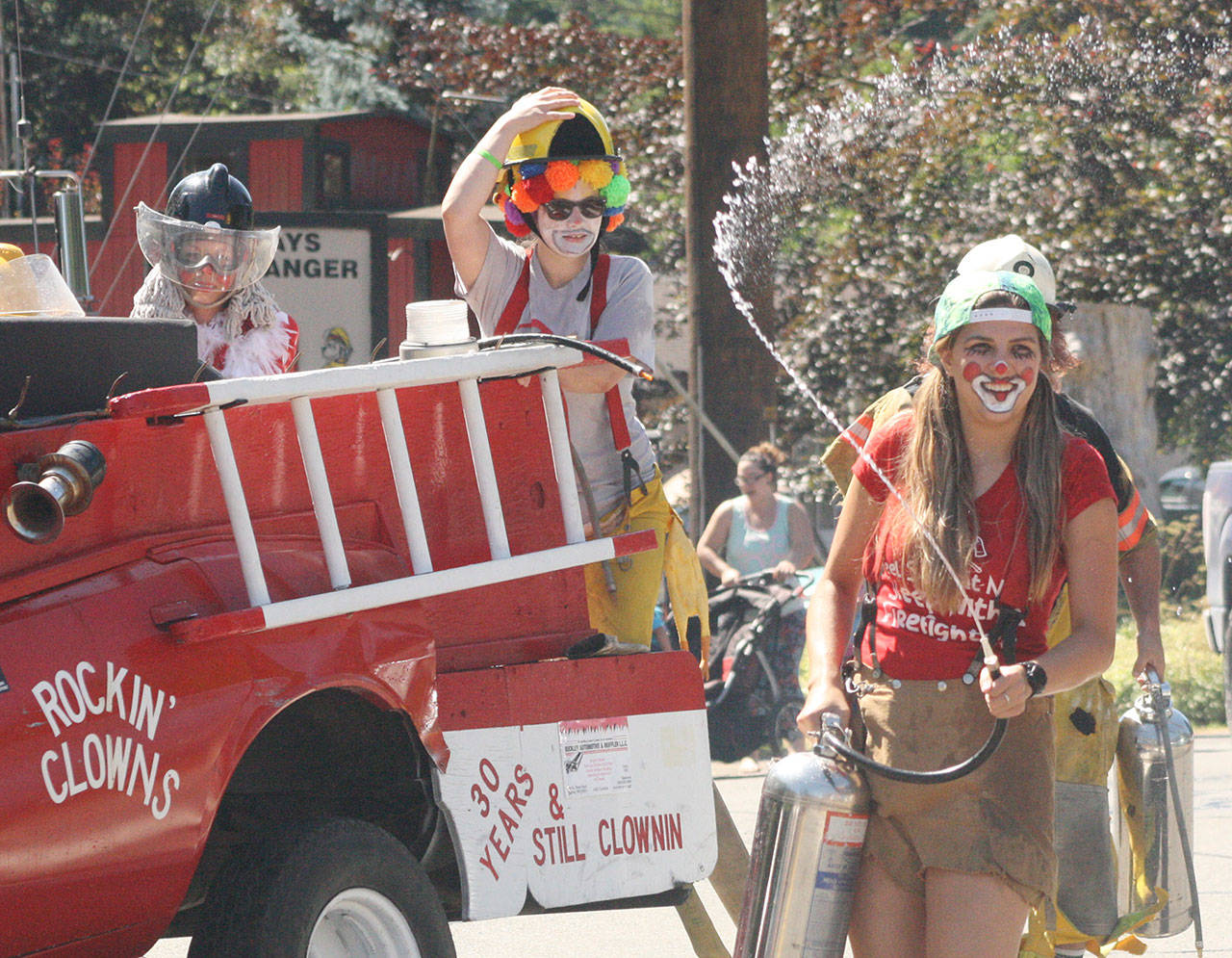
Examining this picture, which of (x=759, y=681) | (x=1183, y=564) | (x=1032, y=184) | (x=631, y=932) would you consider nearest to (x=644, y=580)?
(x=631, y=932)

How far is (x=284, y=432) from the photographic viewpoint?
348 centimetres

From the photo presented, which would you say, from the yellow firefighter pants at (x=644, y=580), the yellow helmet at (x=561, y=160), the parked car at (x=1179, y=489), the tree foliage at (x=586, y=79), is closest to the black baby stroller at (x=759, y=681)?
the yellow firefighter pants at (x=644, y=580)

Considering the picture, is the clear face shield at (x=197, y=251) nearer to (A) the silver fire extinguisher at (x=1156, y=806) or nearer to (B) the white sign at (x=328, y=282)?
(A) the silver fire extinguisher at (x=1156, y=806)

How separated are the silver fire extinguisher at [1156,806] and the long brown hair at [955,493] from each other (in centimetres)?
122

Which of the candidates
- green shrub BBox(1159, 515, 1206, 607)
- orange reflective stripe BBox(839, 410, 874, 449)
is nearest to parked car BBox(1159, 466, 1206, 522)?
green shrub BBox(1159, 515, 1206, 607)

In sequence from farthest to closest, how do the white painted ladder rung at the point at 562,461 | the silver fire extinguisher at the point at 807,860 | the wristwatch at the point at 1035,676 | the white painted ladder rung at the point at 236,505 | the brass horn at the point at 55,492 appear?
the white painted ladder rung at the point at 562,461, the silver fire extinguisher at the point at 807,860, the wristwatch at the point at 1035,676, the white painted ladder rung at the point at 236,505, the brass horn at the point at 55,492

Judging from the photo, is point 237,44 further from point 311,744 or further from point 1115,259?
point 311,744

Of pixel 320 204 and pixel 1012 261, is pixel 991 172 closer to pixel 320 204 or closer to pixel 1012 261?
pixel 320 204

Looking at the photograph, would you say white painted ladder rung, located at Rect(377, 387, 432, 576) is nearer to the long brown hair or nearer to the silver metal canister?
the long brown hair

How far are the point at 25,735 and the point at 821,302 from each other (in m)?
13.9

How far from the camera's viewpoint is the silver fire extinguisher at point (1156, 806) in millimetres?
4539

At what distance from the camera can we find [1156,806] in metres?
4.61

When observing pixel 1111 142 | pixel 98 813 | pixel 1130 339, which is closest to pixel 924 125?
pixel 1111 142

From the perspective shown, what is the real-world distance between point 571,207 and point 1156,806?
216 cm
